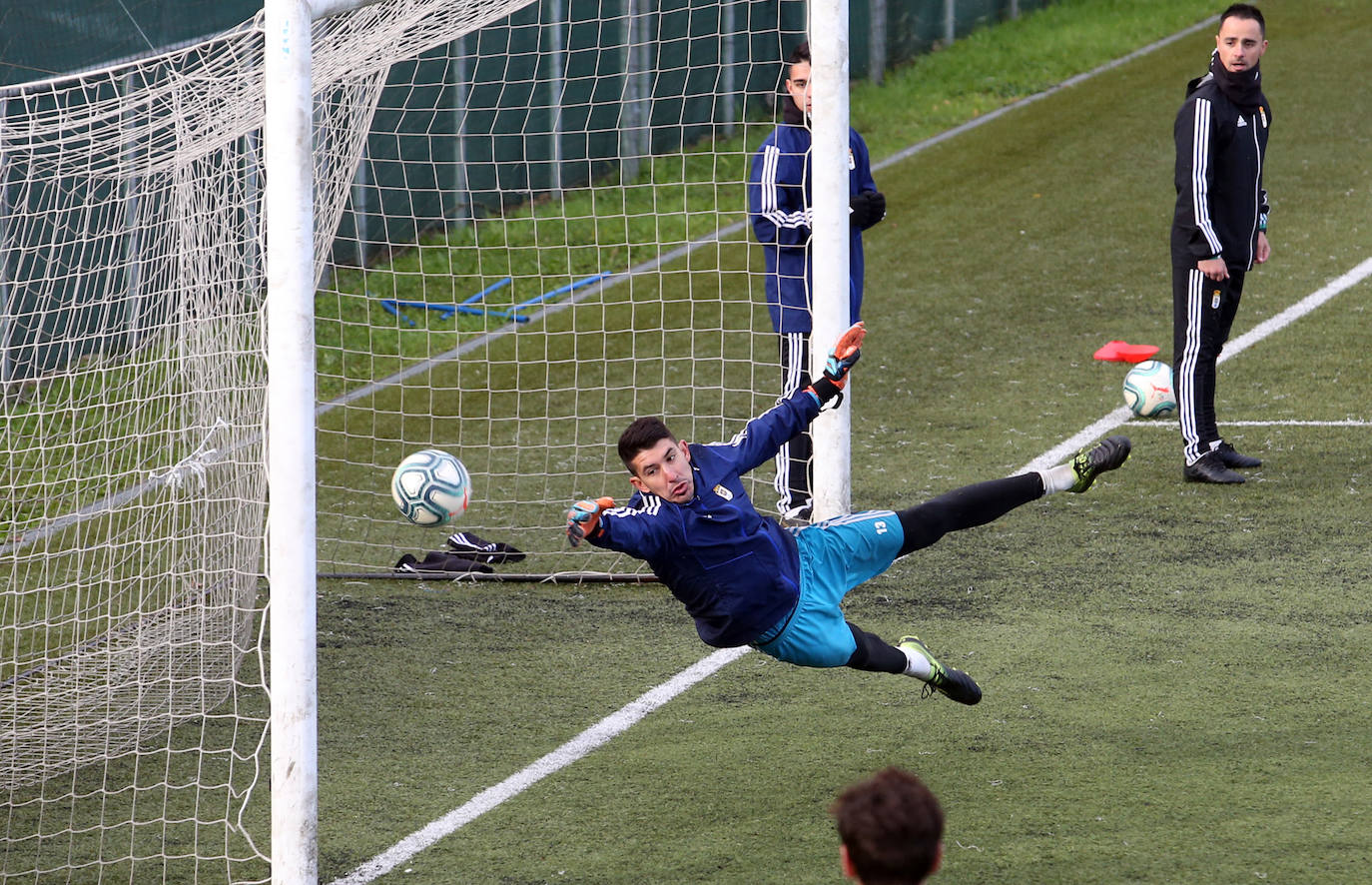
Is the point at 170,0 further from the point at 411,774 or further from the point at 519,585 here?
the point at 411,774

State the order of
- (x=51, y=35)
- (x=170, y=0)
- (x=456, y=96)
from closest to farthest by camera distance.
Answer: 1. (x=51, y=35)
2. (x=170, y=0)
3. (x=456, y=96)

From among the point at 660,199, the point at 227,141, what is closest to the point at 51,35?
the point at 660,199

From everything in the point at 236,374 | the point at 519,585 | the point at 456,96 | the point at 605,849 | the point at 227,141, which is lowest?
the point at 605,849

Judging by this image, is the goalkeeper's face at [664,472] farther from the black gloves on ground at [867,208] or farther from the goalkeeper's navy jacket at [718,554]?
the black gloves on ground at [867,208]

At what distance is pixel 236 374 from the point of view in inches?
241

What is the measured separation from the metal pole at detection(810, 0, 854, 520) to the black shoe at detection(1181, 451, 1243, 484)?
2.43 metres

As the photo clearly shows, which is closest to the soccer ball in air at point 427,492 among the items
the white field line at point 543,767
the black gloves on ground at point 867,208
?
the white field line at point 543,767

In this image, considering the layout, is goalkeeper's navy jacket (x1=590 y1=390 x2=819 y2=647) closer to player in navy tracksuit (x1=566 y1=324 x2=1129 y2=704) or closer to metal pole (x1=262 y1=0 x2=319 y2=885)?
player in navy tracksuit (x1=566 y1=324 x2=1129 y2=704)

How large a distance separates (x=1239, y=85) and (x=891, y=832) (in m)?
6.08

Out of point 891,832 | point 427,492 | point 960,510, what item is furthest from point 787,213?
point 891,832

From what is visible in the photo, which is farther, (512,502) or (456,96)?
(456,96)

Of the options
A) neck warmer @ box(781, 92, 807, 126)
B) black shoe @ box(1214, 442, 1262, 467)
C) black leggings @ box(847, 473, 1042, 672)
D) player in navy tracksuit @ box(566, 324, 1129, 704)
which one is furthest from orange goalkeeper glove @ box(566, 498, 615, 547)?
black shoe @ box(1214, 442, 1262, 467)

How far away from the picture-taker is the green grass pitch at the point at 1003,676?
15.6 feet

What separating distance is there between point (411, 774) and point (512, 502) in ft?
10.4
